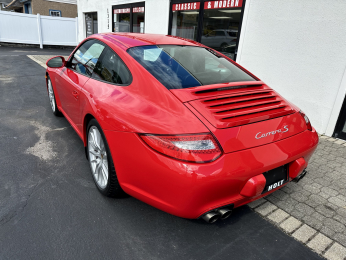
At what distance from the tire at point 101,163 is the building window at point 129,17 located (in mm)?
8208

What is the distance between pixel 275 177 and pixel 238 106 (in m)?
0.65

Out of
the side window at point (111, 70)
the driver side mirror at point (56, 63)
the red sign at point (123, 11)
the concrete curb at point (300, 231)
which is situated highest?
the red sign at point (123, 11)

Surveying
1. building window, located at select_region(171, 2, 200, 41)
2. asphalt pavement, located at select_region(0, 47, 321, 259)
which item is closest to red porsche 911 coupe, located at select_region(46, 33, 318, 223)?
asphalt pavement, located at select_region(0, 47, 321, 259)

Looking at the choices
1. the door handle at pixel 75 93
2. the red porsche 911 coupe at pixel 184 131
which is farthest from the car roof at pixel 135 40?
the door handle at pixel 75 93

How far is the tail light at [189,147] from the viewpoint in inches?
67.7

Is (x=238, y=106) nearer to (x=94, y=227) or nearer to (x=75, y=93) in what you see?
(x=94, y=227)

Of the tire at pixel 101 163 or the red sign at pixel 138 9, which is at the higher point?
the red sign at pixel 138 9

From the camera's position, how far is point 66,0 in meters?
24.6

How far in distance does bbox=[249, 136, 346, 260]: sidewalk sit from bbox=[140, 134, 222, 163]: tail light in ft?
3.84

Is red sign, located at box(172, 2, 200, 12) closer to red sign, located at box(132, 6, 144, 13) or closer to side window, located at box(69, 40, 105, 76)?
red sign, located at box(132, 6, 144, 13)

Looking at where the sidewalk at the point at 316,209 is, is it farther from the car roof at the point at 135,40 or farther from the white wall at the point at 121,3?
the white wall at the point at 121,3

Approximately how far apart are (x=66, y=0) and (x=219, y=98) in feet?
91.0

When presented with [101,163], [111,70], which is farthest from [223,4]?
[101,163]

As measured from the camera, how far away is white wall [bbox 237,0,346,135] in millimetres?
4199
